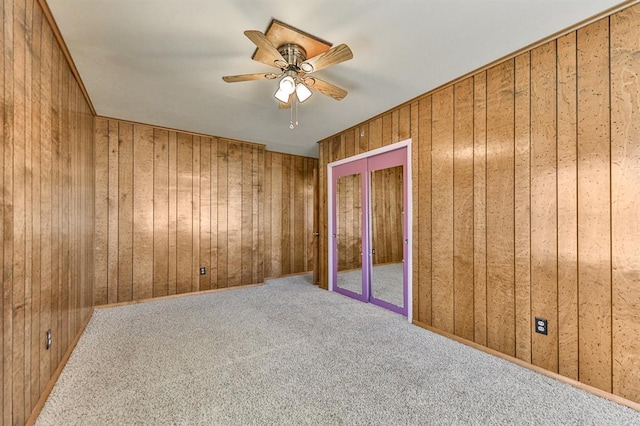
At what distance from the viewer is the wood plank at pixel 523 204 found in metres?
2.16

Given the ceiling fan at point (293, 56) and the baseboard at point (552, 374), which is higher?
the ceiling fan at point (293, 56)

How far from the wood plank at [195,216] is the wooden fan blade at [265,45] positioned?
108 inches

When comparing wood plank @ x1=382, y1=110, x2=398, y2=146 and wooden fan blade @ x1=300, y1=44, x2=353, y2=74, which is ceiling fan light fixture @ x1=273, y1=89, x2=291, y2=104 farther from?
wood plank @ x1=382, y1=110, x2=398, y2=146

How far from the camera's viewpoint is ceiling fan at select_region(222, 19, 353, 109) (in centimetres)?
186

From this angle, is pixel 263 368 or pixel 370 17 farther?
pixel 263 368

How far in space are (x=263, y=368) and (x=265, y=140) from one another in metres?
3.60

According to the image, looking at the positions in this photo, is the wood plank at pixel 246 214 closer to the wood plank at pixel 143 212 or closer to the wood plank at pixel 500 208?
the wood plank at pixel 143 212

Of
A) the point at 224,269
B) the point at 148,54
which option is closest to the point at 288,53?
the point at 148,54

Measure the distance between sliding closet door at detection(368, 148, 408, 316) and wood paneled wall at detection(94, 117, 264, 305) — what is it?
2.20m

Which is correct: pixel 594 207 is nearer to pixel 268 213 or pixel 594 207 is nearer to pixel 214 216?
pixel 214 216

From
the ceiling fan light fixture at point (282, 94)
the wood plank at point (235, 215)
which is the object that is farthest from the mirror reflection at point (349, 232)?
the ceiling fan light fixture at point (282, 94)

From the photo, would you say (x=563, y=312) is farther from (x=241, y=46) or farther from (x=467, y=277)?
(x=241, y=46)

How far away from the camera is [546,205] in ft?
6.77

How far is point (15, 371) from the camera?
1368 mm
